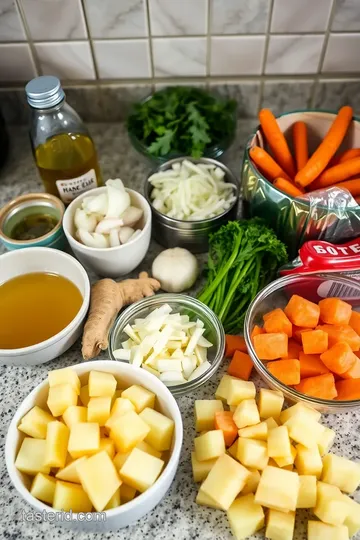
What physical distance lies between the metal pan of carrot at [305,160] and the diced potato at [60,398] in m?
0.56

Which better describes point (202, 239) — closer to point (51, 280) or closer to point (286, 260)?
point (286, 260)

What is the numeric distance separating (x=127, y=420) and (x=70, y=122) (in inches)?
25.5

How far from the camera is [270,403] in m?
0.85

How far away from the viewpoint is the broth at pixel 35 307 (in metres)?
0.94

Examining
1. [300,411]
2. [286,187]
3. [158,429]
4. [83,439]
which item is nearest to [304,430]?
[300,411]

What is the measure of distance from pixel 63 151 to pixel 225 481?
29.4 inches

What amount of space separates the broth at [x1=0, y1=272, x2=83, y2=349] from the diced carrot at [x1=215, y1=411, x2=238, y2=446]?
1.11ft

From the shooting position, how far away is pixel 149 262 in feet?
3.75

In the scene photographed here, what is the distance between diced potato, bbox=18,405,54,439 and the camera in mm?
770

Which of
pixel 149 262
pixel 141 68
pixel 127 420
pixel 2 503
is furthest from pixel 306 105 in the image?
pixel 2 503

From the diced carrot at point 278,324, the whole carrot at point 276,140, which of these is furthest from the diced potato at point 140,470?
the whole carrot at point 276,140

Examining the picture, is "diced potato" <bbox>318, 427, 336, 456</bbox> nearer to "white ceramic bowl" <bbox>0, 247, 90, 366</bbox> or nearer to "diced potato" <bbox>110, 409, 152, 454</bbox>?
"diced potato" <bbox>110, 409, 152, 454</bbox>

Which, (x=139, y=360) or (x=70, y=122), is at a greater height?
(x=70, y=122)

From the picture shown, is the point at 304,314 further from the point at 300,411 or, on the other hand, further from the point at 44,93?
the point at 44,93
